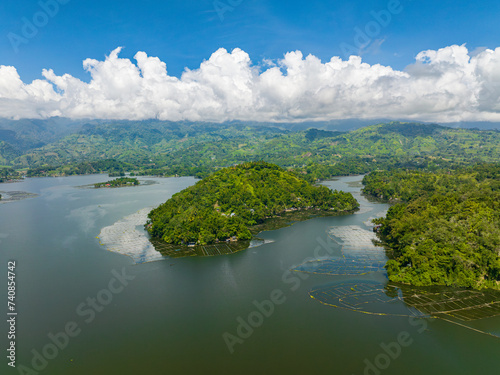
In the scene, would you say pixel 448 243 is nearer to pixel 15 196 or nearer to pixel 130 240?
pixel 130 240

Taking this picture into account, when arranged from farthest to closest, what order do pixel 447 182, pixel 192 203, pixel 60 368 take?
pixel 447 182 → pixel 192 203 → pixel 60 368

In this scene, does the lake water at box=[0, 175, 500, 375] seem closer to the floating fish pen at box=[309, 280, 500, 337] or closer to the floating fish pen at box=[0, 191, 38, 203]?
the floating fish pen at box=[309, 280, 500, 337]

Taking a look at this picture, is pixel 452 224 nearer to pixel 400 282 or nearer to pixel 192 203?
pixel 400 282

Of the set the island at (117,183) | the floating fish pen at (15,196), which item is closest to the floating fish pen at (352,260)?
the floating fish pen at (15,196)

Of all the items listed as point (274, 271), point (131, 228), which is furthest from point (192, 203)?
point (274, 271)

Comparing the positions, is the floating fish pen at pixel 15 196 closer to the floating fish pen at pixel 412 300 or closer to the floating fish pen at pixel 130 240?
the floating fish pen at pixel 130 240
